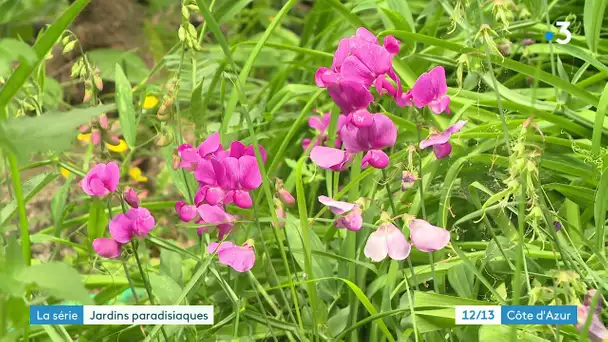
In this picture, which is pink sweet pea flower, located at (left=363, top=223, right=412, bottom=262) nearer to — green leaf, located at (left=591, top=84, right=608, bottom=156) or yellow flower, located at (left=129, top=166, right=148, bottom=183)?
green leaf, located at (left=591, top=84, right=608, bottom=156)

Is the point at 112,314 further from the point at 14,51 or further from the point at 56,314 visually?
the point at 14,51

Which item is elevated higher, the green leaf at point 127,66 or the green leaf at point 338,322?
the green leaf at point 127,66

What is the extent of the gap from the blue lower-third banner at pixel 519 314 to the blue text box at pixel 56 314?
35 centimetres

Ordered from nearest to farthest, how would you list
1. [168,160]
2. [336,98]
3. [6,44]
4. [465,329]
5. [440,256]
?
[6,44] → [336,98] → [465,329] → [440,256] → [168,160]

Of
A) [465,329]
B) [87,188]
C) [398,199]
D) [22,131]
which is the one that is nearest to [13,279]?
[22,131]

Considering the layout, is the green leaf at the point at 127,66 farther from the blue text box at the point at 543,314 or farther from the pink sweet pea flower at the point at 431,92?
the blue text box at the point at 543,314

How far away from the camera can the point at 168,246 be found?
2.97 ft

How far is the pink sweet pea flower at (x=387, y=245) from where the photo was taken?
0.73m

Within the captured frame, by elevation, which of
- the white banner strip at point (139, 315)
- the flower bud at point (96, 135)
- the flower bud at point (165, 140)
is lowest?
the white banner strip at point (139, 315)

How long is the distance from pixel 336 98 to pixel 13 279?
13.3 inches

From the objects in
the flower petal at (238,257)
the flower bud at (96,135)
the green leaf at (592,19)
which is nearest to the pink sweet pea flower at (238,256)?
the flower petal at (238,257)

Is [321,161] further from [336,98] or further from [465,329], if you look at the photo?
[465,329]

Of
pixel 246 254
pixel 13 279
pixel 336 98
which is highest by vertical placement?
pixel 336 98

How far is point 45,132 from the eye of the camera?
1.73ft
